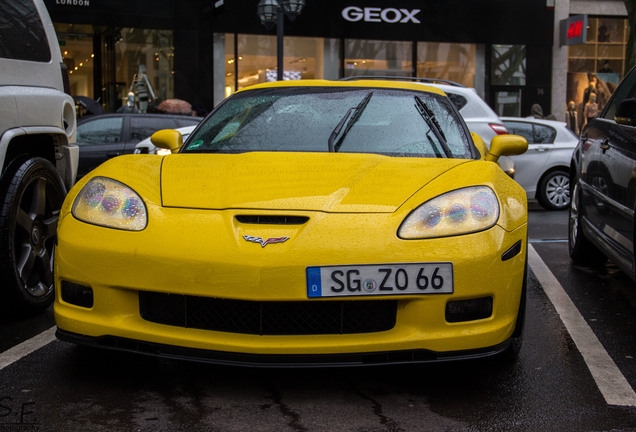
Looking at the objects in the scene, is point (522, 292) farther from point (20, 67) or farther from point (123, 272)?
point (20, 67)

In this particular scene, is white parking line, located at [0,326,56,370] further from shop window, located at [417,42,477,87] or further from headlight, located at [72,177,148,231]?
shop window, located at [417,42,477,87]

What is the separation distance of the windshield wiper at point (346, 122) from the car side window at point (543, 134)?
8097 millimetres

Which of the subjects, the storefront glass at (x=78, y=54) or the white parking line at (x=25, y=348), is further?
the storefront glass at (x=78, y=54)

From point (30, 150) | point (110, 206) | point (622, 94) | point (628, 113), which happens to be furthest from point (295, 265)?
point (622, 94)

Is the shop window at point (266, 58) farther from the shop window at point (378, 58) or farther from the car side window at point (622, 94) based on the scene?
the car side window at point (622, 94)

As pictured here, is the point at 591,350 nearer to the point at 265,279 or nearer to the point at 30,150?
the point at 265,279

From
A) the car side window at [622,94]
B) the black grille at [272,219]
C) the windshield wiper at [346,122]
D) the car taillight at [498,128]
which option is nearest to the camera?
the black grille at [272,219]

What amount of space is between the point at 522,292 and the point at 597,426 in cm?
74

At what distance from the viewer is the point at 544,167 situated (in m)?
12.0

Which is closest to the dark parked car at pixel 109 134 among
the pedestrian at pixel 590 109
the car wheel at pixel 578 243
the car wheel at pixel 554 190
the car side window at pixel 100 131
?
the car side window at pixel 100 131

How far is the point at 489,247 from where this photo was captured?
10.5 feet

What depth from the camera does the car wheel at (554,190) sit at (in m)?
12.0

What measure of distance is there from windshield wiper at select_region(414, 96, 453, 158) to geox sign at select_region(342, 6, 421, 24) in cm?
1751

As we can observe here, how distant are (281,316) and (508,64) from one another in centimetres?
2100
